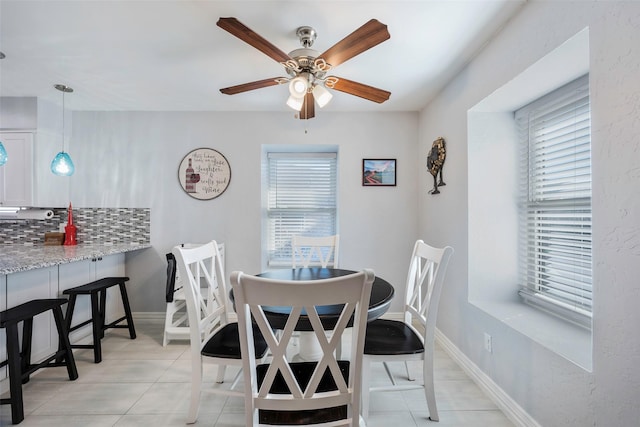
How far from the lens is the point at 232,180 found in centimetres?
329

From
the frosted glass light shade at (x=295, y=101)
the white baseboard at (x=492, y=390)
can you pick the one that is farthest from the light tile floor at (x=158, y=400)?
the frosted glass light shade at (x=295, y=101)

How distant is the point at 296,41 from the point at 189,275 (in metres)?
1.60

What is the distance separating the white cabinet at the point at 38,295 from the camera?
2.03m

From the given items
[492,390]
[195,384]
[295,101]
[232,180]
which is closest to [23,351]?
[195,384]

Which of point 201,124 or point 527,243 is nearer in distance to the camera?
point 527,243

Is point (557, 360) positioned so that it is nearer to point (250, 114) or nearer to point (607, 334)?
point (607, 334)

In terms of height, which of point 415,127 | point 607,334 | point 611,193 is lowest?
point 607,334

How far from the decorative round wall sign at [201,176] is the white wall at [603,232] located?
269cm

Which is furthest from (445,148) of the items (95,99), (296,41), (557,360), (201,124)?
(95,99)

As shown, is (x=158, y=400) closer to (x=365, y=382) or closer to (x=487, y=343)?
(x=365, y=382)

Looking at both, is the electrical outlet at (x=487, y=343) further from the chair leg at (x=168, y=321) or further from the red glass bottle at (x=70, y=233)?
the red glass bottle at (x=70, y=233)

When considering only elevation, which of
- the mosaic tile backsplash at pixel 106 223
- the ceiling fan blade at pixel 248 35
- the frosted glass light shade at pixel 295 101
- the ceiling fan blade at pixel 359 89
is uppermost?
the ceiling fan blade at pixel 248 35

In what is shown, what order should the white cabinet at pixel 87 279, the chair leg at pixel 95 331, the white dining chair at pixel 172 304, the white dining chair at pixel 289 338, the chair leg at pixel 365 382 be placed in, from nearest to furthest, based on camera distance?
the white dining chair at pixel 289 338, the chair leg at pixel 365 382, the chair leg at pixel 95 331, the white cabinet at pixel 87 279, the white dining chair at pixel 172 304

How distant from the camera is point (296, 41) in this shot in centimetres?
193
